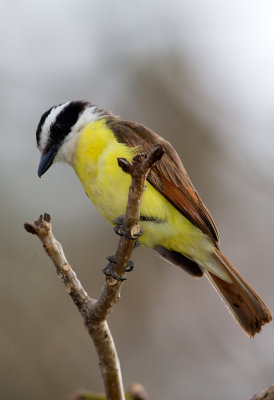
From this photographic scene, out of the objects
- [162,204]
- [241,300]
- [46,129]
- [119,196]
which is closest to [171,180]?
[162,204]

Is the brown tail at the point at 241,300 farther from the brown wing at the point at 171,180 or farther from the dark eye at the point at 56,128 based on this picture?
the dark eye at the point at 56,128

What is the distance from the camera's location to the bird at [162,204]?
12.8ft

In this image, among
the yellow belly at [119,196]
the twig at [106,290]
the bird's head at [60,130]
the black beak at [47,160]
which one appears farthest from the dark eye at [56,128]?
the twig at [106,290]

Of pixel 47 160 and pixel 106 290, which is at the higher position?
pixel 47 160

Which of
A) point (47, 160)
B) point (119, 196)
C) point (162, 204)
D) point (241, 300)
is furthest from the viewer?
point (47, 160)

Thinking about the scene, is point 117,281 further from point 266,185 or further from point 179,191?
point 266,185

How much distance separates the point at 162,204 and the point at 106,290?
0.92m

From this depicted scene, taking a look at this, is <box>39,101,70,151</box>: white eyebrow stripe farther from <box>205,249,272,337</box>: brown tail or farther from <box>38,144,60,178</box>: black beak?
<box>205,249,272,337</box>: brown tail

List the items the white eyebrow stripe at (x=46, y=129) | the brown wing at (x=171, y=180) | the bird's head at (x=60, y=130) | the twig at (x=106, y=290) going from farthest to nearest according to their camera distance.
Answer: the white eyebrow stripe at (x=46, y=129) → the bird's head at (x=60, y=130) → the brown wing at (x=171, y=180) → the twig at (x=106, y=290)

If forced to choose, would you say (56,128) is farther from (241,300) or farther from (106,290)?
(241,300)

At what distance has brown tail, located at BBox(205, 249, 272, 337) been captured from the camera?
3969 mm

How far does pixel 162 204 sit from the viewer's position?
13.0 ft

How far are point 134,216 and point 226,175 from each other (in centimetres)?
484

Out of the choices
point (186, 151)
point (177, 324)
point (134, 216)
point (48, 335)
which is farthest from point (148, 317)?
point (134, 216)
